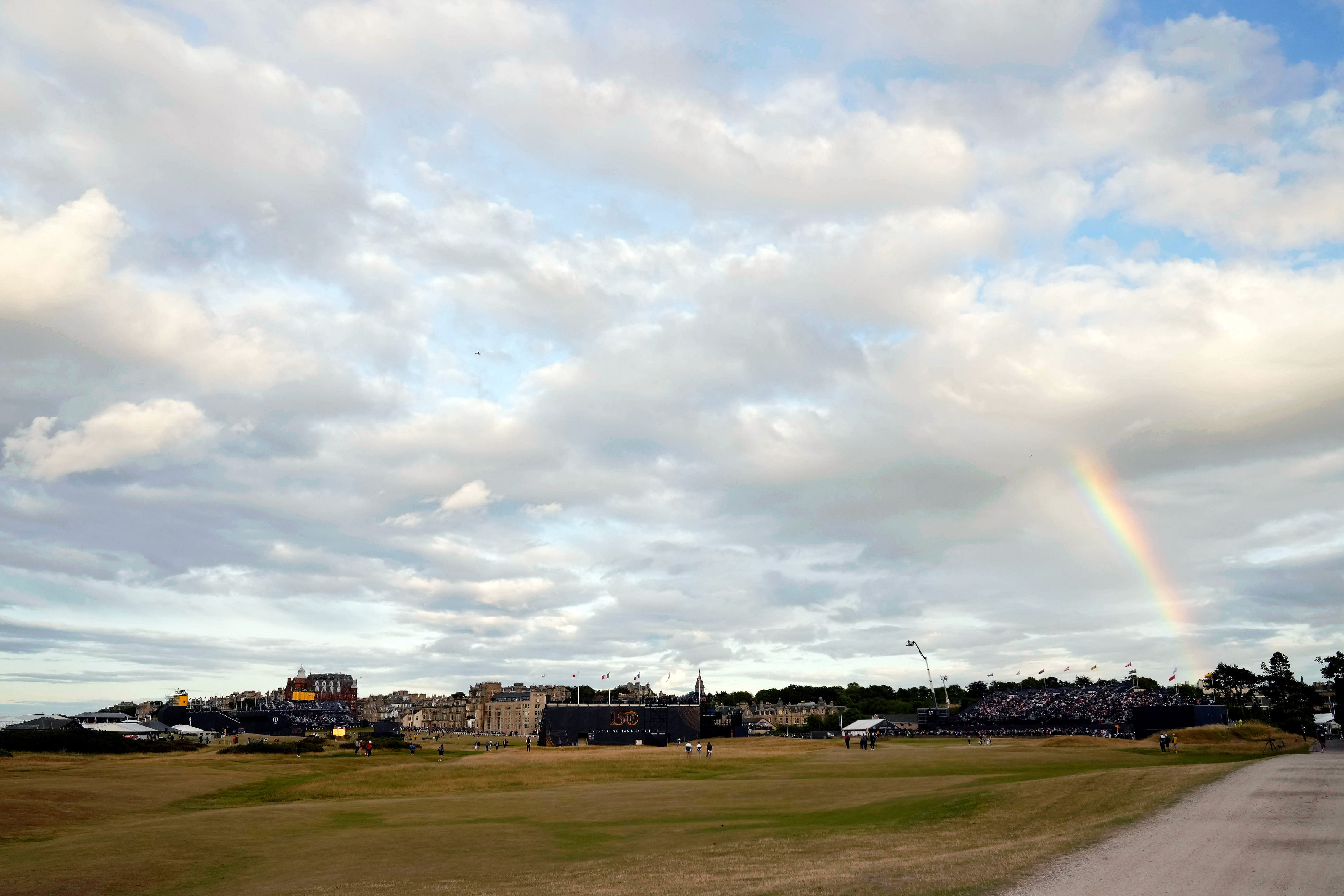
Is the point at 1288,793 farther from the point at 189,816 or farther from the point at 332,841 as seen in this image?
the point at 189,816

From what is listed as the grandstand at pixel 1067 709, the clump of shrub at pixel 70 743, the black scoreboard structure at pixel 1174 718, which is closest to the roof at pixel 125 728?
the clump of shrub at pixel 70 743

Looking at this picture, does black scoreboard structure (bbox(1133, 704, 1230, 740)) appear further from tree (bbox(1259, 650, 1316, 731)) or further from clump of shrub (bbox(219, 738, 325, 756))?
clump of shrub (bbox(219, 738, 325, 756))

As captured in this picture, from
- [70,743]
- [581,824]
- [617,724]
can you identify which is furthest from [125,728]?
[581,824]

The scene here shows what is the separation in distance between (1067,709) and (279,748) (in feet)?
425

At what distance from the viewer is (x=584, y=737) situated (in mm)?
132875

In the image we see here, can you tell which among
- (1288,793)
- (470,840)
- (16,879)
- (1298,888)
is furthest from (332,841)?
(1288,793)

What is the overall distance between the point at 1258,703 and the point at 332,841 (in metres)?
219

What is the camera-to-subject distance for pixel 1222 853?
985 inches

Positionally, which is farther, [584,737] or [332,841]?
[584,737]

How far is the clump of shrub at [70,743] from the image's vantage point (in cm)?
11038

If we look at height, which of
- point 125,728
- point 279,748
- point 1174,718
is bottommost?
point 279,748

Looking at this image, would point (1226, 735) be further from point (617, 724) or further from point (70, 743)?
point (70, 743)

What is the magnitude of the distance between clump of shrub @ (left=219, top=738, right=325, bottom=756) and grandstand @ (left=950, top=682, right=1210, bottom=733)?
103576mm

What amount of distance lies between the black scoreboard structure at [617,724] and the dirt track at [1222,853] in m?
102
